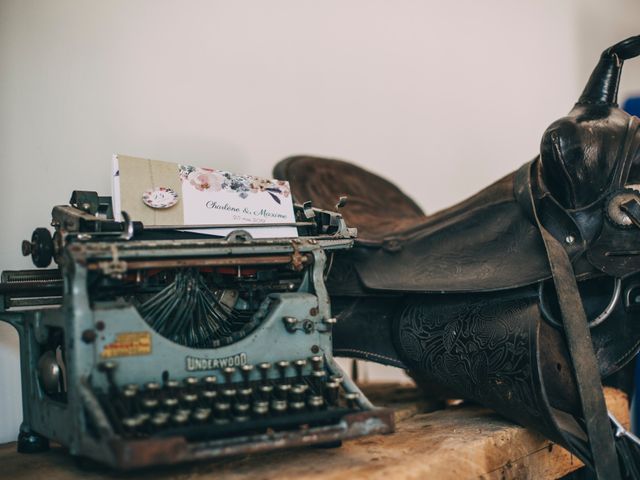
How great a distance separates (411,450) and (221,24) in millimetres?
1459

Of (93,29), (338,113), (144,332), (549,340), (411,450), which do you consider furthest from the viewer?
(338,113)

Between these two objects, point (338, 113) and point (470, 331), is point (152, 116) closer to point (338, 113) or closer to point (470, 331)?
point (338, 113)

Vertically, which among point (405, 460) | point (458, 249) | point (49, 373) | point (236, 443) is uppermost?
Result: point (458, 249)

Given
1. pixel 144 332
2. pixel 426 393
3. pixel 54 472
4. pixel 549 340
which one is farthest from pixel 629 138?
pixel 54 472

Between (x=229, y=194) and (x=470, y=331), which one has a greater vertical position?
(x=229, y=194)

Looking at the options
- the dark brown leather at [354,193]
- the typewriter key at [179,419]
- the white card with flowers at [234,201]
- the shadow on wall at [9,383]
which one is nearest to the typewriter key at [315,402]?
the typewriter key at [179,419]

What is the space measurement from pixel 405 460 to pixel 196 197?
2.27 feet

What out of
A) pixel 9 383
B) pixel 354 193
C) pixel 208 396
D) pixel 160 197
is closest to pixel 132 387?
pixel 208 396

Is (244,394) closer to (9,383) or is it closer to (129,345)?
(129,345)

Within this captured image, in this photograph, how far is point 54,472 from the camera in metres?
1.41

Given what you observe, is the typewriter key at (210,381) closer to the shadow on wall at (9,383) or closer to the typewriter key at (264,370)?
the typewriter key at (264,370)

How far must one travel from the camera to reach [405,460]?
1418 millimetres

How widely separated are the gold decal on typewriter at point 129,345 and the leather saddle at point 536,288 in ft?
2.09

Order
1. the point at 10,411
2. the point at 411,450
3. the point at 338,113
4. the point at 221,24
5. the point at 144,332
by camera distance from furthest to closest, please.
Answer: the point at 338,113, the point at 221,24, the point at 10,411, the point at 411,450, the point at 144,332
